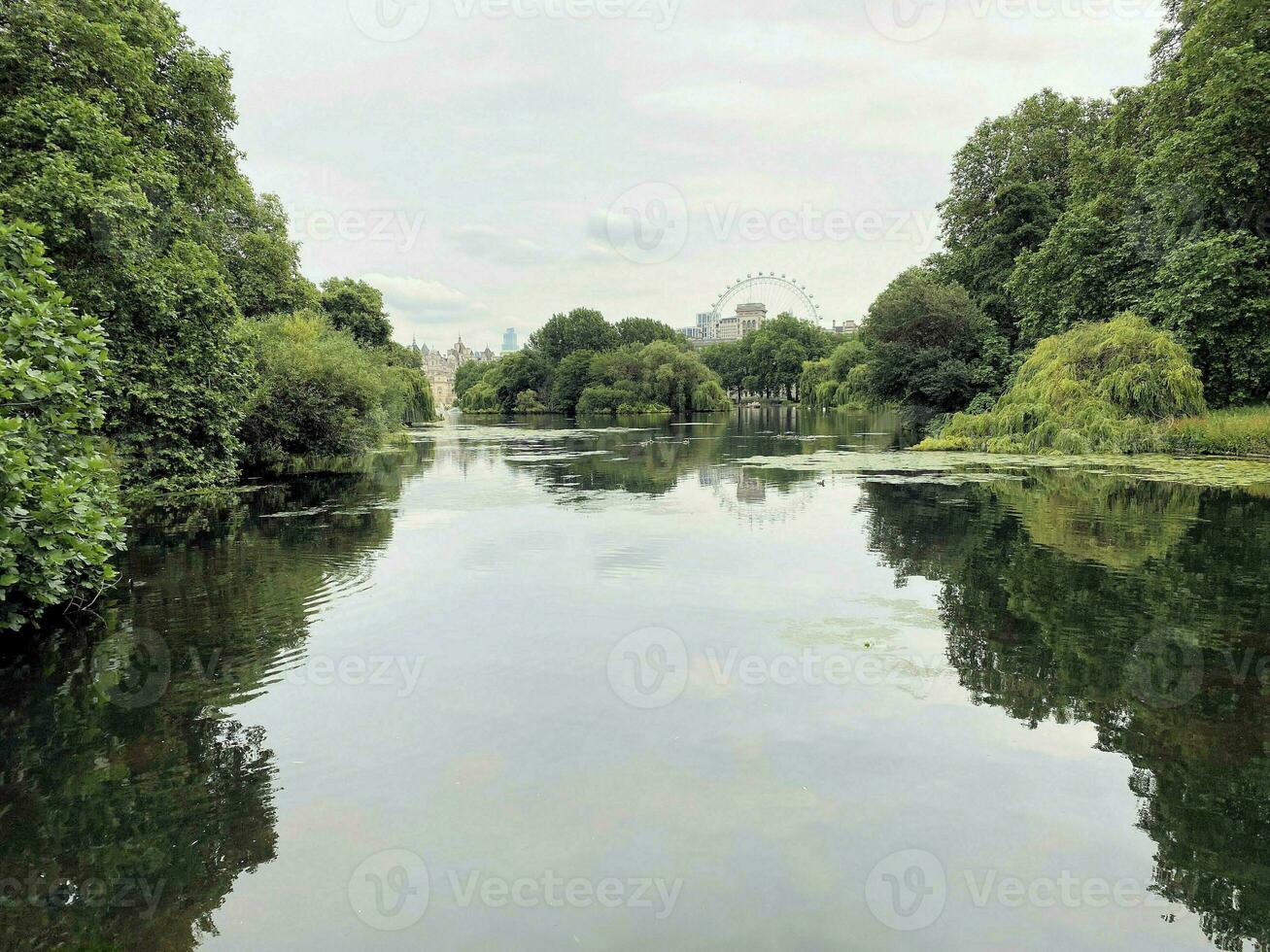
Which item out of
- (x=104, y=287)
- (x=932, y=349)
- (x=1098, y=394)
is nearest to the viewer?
(x=104, y=287)

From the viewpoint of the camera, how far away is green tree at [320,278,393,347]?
5488 cm

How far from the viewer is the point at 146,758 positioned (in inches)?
212

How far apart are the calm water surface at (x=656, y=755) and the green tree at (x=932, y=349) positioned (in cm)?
2797

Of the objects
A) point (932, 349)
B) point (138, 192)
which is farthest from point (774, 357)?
point (138, 192)

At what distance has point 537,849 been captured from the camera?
4328mm

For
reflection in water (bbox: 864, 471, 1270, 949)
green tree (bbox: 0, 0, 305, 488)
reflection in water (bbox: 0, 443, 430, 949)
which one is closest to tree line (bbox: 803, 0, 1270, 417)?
reflection in water (bbox: 864, 471, 1270, 949)

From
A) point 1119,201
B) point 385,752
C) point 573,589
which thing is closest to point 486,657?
point 385,752

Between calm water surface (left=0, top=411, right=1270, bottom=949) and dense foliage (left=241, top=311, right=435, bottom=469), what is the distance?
15510 millimetres

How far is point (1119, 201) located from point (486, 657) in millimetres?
32703

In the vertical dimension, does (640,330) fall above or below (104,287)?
above

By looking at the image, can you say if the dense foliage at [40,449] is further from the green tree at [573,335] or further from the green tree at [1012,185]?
the green tree at [573,335]

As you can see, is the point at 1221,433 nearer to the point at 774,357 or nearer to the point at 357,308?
the point at 357,308

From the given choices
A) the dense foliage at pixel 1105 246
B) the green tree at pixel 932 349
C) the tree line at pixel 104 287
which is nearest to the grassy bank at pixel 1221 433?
the dense foliage at pixel 1105 246

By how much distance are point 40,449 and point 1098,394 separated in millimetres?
28288
